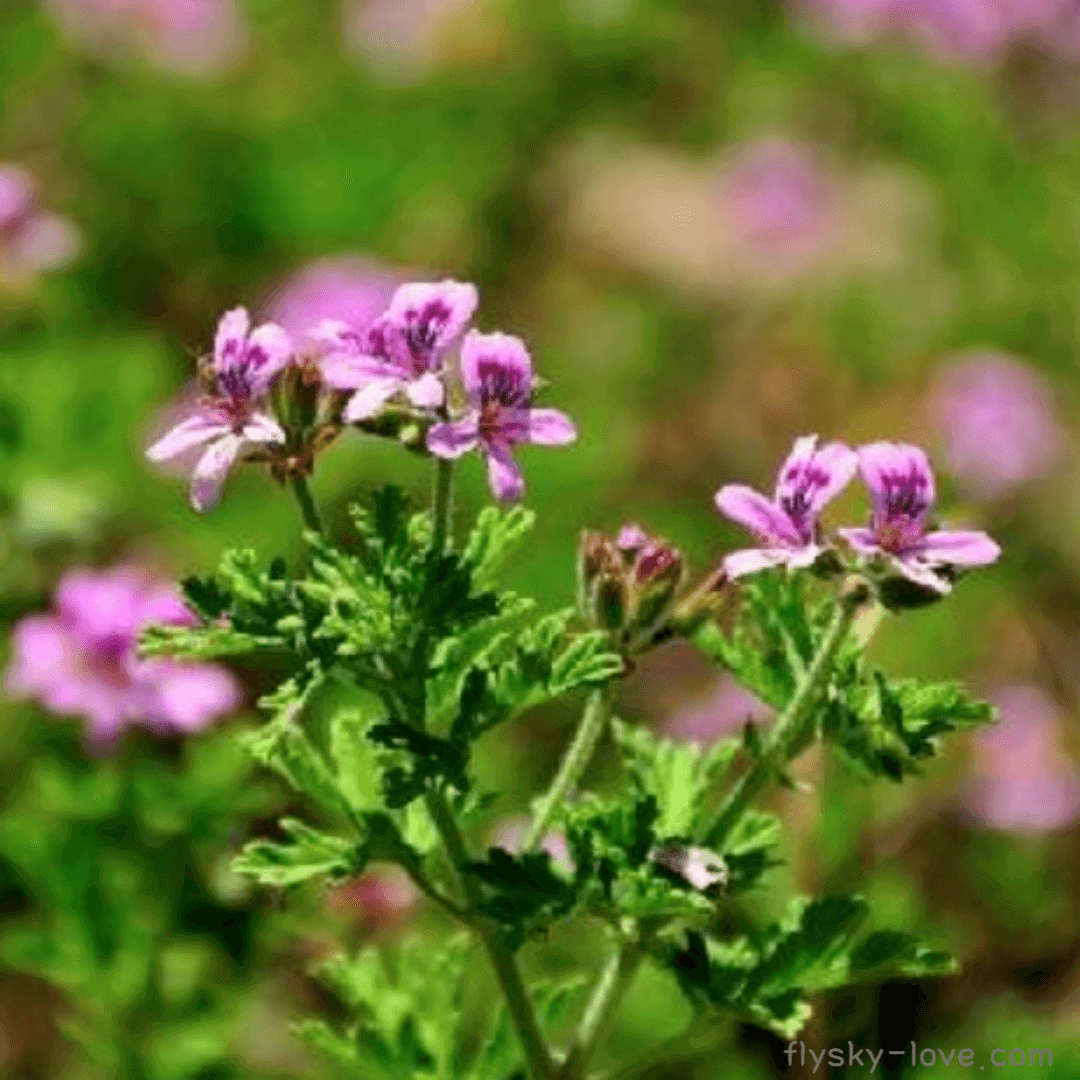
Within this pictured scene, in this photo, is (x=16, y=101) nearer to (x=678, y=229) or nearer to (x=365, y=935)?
(x=678, y=229)

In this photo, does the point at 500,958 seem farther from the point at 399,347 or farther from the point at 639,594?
the point at 399,347

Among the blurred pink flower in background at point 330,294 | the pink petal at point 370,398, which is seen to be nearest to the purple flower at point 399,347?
the pink petal at point 370,398

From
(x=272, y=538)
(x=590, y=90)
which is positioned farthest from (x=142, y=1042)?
(x=590, y=90)

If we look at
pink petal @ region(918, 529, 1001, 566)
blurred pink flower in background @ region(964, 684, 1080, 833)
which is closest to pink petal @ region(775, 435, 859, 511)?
pink petal @ region(918, 529, 1001, 566)

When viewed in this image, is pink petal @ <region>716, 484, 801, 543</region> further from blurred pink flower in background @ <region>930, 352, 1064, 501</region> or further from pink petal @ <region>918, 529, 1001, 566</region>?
blurred pink flower in background @ <region>930, 352, 1064, 501</region>

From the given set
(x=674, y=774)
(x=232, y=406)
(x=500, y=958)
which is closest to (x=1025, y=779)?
(x=674, y=774)

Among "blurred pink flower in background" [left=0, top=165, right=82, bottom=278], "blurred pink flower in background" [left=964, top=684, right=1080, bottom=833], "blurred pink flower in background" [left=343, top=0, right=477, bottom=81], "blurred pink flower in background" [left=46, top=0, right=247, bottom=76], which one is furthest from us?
"blurred pink flower in background" [left=343, top=0, right=477, bottom=81]
